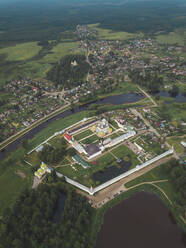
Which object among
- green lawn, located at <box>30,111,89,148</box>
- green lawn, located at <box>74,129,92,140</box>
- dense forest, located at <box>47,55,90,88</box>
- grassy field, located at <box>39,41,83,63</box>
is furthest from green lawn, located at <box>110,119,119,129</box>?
grassy field, located at <box>39,41,83,63</box>

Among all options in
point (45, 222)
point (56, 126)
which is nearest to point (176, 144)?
point (56, 126)

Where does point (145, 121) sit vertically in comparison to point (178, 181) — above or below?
below

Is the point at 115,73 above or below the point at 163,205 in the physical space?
above

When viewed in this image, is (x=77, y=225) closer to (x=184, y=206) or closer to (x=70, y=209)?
(x=70, y=209)

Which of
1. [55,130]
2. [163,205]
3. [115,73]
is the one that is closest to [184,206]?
[163,205]

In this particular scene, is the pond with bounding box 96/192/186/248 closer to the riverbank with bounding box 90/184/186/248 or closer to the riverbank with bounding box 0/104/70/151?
the riverbank with bounding box 90/184/186/248

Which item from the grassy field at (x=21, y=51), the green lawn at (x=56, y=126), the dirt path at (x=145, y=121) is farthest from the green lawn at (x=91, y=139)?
the grassy field at (x=21, y=51)

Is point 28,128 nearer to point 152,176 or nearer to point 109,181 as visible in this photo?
point 109,181
